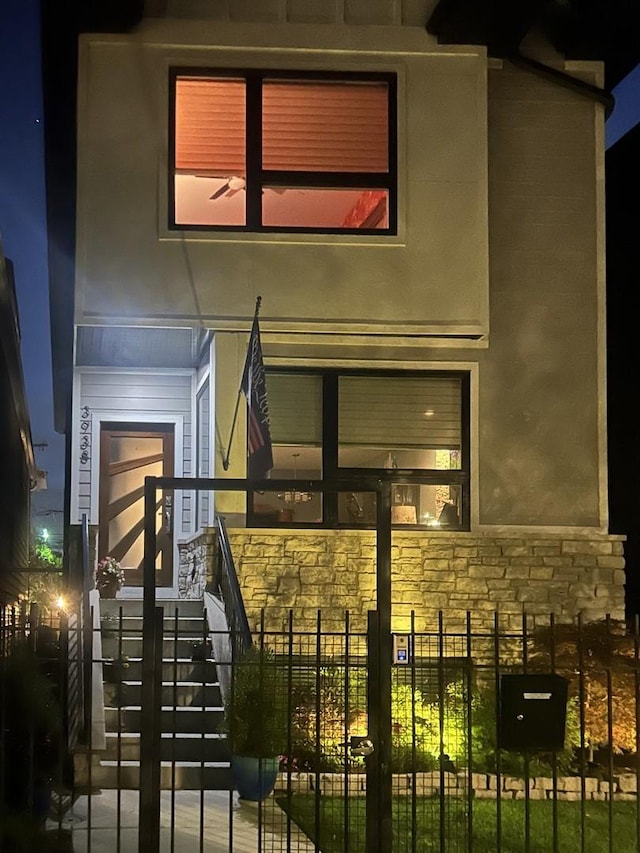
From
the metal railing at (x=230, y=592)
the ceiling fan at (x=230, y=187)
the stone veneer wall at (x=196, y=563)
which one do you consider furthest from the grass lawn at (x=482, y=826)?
the ceiling fan at (x=230, y=187)

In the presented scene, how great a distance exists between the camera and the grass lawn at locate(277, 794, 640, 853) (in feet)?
27.3

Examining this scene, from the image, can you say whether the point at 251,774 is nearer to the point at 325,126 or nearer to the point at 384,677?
the point at 384,677

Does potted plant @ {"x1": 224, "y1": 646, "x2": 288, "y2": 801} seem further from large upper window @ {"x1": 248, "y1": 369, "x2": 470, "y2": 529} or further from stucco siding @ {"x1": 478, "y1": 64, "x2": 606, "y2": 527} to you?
stucco siding @ {"x1": 478, "y1": 64, "x2": 606, "y2": 527}

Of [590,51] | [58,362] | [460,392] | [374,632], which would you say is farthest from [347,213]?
[58,362]

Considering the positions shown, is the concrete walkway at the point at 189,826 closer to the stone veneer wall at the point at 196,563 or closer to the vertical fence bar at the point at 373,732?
the vertical fence bar at the point at 373,732

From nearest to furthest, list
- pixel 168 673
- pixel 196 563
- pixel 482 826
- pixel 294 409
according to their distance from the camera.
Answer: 1. pixel 482 826
2. pixel 168 673
3. pixel 294 409
4. pixel 196 563

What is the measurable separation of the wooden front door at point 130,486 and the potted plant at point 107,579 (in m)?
0.79

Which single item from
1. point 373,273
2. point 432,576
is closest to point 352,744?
point 432,576

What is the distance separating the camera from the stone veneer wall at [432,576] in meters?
12.0

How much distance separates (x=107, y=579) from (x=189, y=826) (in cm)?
571

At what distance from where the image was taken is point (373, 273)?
40.2 feet

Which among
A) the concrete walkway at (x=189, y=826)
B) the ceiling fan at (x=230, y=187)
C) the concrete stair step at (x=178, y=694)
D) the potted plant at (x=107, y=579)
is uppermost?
the ceiling fan at (x=230, y=187)

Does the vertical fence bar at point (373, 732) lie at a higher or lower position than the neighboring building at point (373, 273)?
lower

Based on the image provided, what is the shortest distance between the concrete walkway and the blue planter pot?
0.11 m
